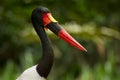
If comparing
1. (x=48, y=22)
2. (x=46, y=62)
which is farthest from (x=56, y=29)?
(x=46, y=62)

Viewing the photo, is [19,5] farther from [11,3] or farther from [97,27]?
[97,27]

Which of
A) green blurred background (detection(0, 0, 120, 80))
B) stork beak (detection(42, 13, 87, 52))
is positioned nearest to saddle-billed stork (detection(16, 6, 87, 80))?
stork beak (detection(42, 13, 87, 52))

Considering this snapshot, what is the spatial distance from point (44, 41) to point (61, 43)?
16.6 ft

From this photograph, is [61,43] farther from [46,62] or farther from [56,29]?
[46,62]

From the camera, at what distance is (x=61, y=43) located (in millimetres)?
11070

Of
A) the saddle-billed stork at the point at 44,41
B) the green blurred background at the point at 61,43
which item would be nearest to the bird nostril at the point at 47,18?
the saddle-billed stork at the point at 44,41

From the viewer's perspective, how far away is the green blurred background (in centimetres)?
968

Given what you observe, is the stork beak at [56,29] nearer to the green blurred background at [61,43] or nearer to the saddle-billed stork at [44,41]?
the saddle-billed stork at [44,41]

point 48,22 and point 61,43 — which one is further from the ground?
point 48,22

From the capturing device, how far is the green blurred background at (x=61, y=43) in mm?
9680

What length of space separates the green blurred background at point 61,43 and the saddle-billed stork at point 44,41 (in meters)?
3.08

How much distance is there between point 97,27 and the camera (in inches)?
415

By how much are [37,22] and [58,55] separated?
5.13 m

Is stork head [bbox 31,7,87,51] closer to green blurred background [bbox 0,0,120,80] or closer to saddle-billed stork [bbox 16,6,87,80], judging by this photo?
saddle-billed stork [bbox 16,6,87,80]
